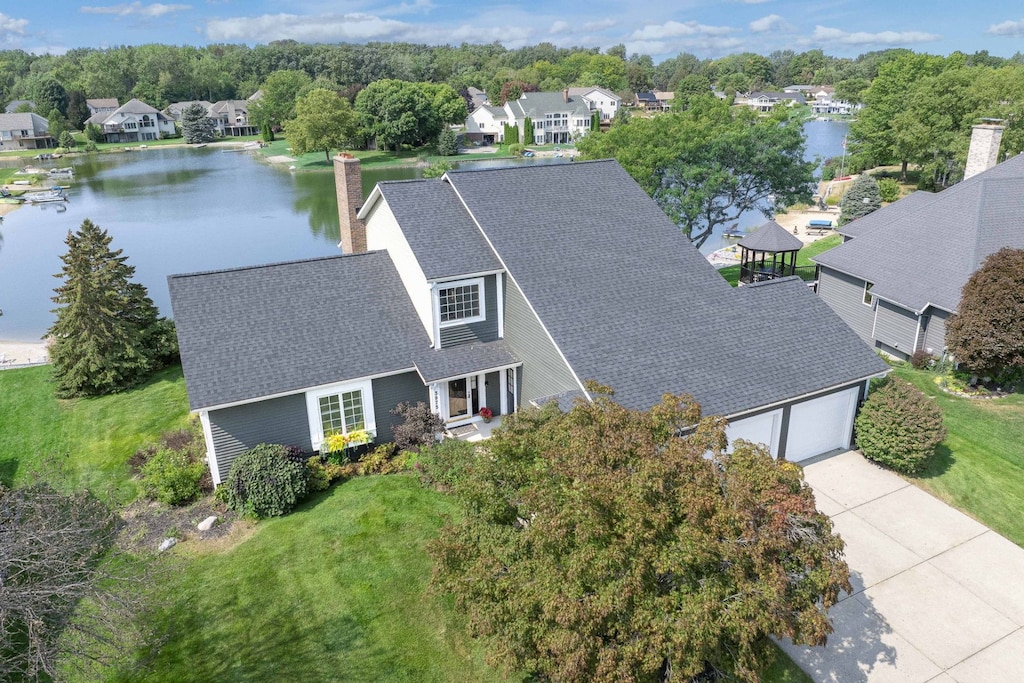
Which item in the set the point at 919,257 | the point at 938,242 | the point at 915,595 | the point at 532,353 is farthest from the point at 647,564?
the point at 938,242

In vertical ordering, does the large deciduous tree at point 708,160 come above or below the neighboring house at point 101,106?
below

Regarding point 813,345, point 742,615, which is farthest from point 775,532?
point 813,345

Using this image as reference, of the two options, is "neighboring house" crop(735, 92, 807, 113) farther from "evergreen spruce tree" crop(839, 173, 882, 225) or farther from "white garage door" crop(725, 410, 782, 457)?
"white garage door" crop(725, 410, 782, 457)

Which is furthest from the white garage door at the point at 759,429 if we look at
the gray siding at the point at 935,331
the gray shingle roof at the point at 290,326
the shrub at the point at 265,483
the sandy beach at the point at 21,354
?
the sandy beach at the point at 21,354

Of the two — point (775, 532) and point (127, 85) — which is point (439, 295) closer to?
point (775, 532)

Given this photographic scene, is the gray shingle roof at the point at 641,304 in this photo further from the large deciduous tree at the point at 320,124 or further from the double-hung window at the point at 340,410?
the large deciduous tree at the point at 320,124

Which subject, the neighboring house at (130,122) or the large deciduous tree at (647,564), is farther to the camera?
the neighboring house at (130,122)

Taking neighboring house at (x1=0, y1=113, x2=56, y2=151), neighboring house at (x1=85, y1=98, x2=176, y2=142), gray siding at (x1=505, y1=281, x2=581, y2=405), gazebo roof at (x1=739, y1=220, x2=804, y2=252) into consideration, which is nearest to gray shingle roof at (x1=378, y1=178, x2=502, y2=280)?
gray siding at (x1=505, y1=281, x2=581, y2=405)
